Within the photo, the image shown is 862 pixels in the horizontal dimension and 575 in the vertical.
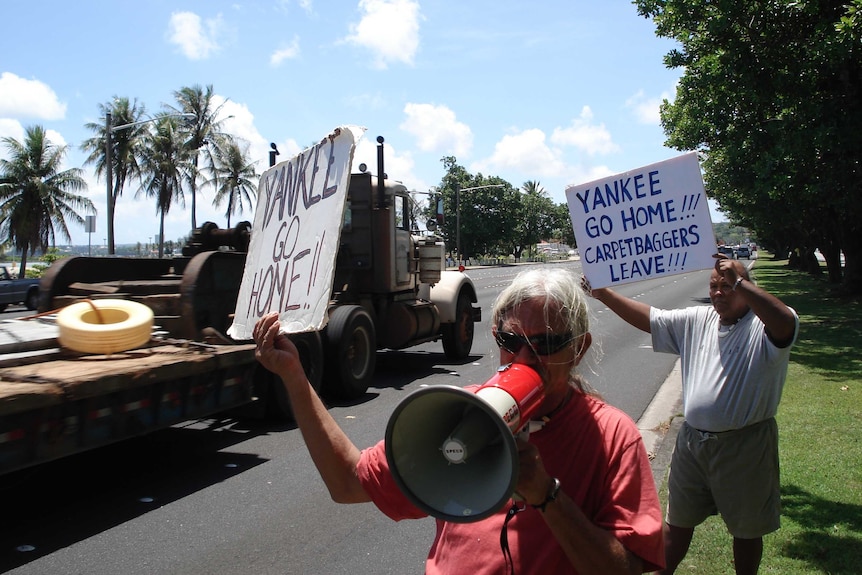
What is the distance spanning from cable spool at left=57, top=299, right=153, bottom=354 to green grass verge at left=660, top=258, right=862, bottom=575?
4.15 metres

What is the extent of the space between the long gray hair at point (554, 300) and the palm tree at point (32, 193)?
44.7 metres

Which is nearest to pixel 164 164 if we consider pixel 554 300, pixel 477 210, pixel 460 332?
pixel 477 210

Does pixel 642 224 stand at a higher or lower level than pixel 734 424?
higher

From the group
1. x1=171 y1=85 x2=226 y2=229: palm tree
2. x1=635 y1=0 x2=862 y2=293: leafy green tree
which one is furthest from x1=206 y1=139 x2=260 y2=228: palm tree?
x1=635 y1=0 x2=862 y2=293: leafy green tree

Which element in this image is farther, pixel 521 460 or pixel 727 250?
pixel 727 250

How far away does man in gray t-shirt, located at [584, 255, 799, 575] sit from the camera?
3.23m

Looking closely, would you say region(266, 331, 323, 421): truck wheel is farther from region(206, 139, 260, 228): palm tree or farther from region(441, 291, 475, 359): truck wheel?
region(206, 139, 260, 228): palm tree

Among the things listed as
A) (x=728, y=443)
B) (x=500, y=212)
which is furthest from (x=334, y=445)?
(x=500, y=212)

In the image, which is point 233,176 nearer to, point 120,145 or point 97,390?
point 120,145

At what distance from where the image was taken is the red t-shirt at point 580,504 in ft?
5.57

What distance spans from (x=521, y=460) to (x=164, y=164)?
5425 cm

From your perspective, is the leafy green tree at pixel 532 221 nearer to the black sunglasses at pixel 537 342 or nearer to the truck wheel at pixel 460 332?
the truck wheel at pixel 460 332

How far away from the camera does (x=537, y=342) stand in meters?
1.81

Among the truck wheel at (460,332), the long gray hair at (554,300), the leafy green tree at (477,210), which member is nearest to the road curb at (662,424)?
the truck wheel at (460,332)
